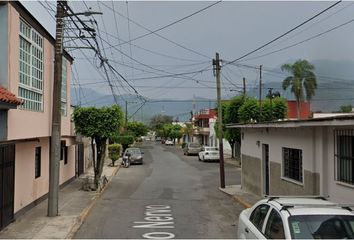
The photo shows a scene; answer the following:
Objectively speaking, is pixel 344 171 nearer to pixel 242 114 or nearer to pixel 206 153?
pixel 242 114

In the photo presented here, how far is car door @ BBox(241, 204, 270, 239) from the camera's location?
826cm

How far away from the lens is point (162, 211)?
18.8m

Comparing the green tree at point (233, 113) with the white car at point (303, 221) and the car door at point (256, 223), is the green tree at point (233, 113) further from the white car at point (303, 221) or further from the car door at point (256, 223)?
the white car at point (303, 221)

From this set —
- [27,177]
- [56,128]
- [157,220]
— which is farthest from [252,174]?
[27,177]

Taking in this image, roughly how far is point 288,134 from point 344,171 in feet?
15.6

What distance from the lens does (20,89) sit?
51.9 ft

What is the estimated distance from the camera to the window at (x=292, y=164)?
16.5 meters

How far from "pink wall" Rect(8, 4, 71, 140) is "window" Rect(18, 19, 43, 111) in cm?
42

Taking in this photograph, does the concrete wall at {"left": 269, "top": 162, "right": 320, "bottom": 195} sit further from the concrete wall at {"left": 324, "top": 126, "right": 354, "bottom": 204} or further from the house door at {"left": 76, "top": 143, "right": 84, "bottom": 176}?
the house door at {"left": 76, "top": 143, "right": 84, "bottom": 176}

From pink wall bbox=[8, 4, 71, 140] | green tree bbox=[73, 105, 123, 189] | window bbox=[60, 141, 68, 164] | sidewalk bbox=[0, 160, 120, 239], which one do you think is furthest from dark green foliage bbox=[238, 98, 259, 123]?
pink wall bbox=[8, 4, 71, 140]

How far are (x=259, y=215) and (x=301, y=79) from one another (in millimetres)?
72220

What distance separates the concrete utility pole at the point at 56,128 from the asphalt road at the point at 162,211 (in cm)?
129

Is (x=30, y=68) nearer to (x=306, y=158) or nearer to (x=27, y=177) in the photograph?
(x=27, y=177)

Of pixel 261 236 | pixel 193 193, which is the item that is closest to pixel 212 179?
pixel 193 193
